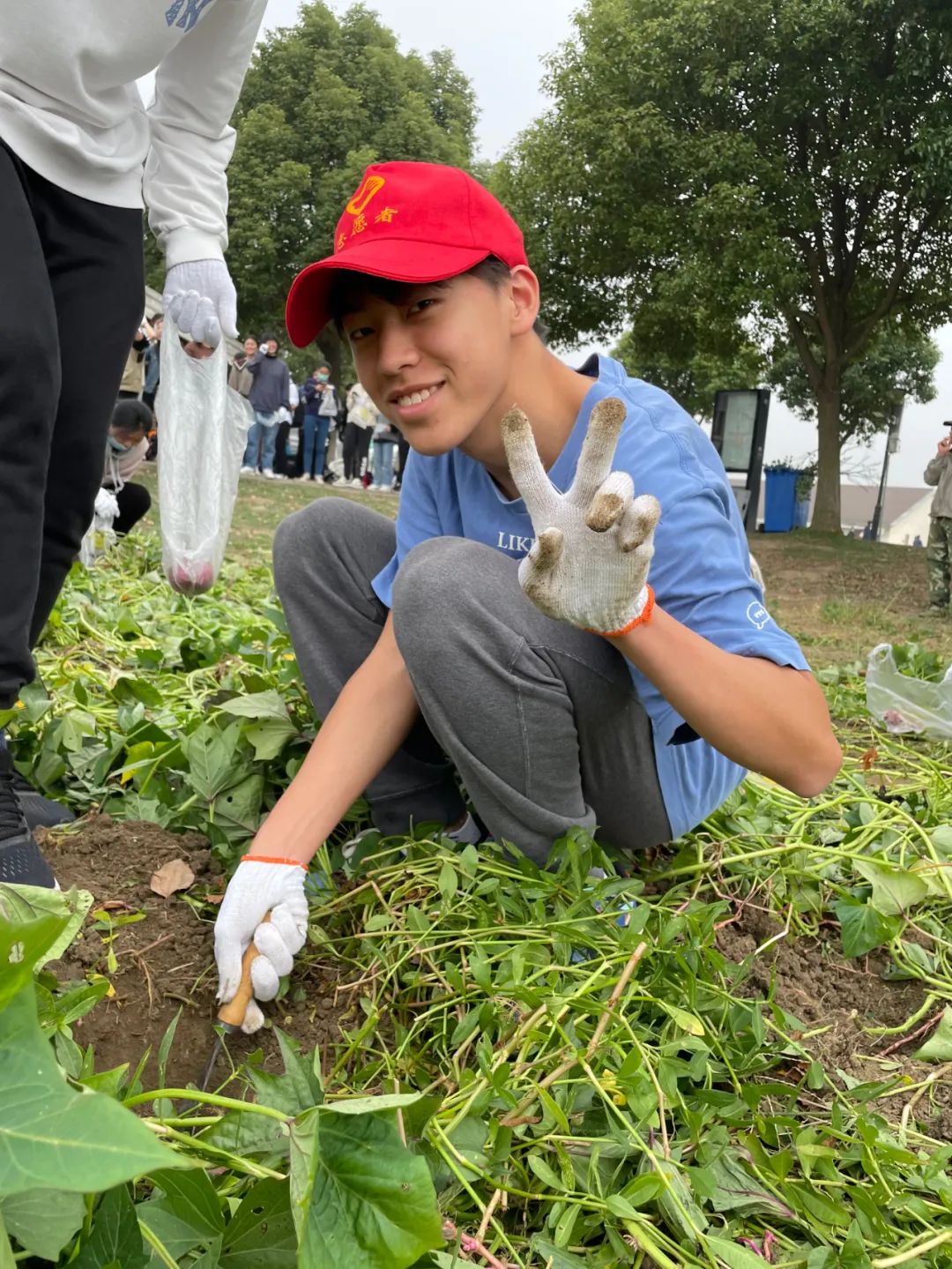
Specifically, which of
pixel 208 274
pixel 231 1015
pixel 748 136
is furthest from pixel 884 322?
pixel 231 1015

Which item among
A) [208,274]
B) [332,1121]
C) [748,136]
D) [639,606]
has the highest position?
[748,136]

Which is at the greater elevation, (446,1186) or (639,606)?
(639,606)

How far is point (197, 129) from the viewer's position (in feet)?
6.58

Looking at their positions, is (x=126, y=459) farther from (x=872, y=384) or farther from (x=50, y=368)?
(x=872, y=384)

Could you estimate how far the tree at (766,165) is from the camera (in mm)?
10844

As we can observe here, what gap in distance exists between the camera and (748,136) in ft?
39.1

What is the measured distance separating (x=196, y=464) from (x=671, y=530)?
174 centimetres

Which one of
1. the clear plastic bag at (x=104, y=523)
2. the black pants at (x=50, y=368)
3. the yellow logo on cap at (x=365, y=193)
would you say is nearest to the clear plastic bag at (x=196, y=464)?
the black pants at (x=50, y=368)

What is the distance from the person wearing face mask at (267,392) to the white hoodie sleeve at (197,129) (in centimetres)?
923

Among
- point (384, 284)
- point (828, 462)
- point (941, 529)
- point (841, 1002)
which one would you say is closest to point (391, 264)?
point (384, 284)

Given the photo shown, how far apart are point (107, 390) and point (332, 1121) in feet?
4.18

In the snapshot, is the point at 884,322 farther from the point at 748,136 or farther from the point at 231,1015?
the point at 231,1015

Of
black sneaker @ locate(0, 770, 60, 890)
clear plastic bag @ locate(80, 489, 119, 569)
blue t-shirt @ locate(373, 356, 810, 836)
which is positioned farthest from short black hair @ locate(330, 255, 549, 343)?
clear plastic bag @ locate(80, 489, 119, 569)

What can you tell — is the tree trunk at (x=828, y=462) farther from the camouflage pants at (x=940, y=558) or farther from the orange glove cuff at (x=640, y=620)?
the orange glove cuff at (x=640, y=620)
